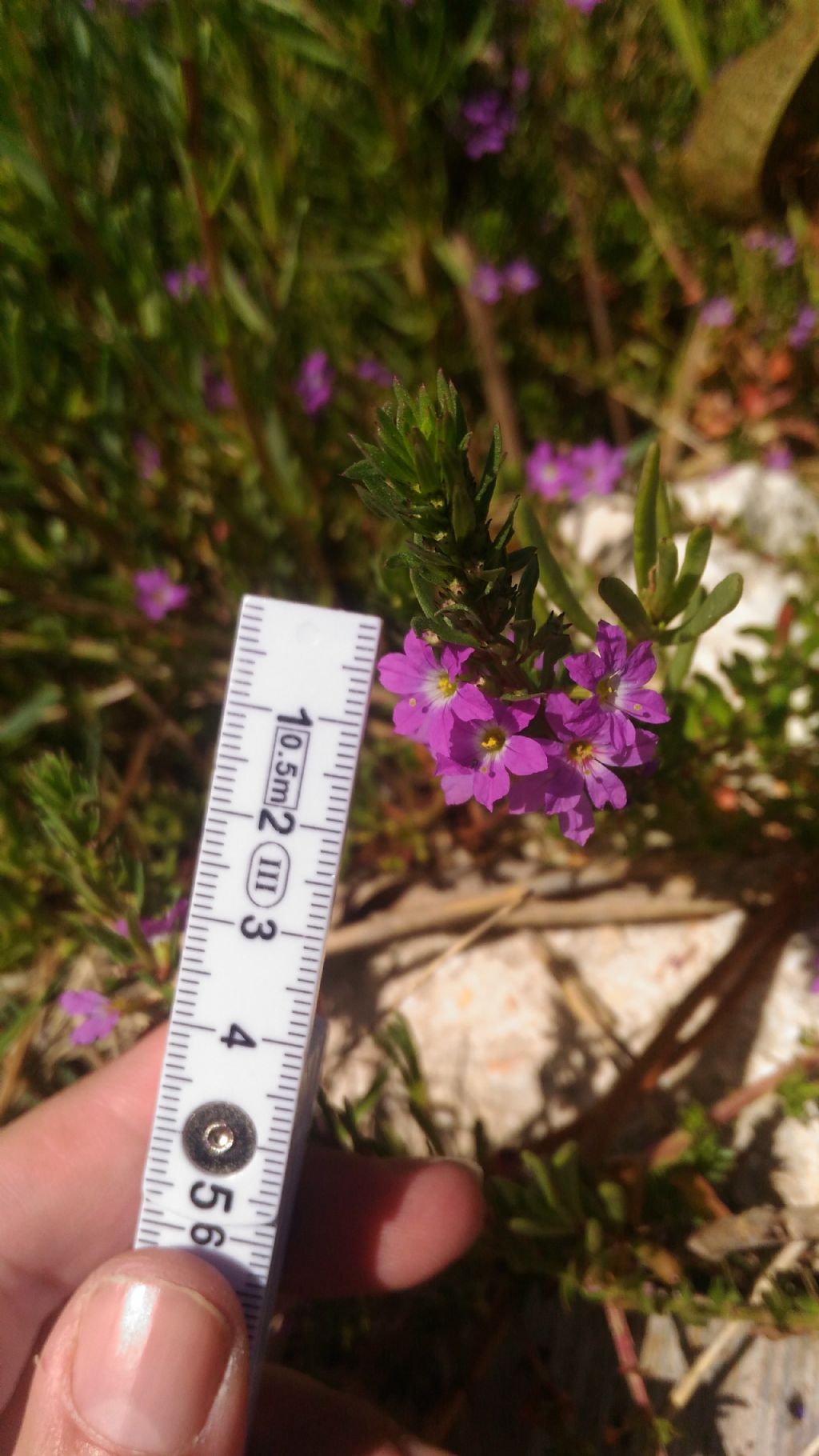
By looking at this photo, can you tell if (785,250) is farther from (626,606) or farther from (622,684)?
(622,684)

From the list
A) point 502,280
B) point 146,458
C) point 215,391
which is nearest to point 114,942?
point 146,458

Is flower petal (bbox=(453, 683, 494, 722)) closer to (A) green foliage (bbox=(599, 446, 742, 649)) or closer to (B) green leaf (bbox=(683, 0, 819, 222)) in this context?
(A) green foliage (bbox=(599, 446, 742, 649))

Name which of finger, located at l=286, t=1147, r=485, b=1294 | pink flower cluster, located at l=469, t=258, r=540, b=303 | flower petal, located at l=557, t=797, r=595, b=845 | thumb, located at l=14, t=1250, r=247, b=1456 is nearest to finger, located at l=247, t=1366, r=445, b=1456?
finger, located at l=286, t=1147, r=485, b=1294

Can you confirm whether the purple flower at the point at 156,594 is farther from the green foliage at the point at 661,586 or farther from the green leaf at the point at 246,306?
the green foliage at the point at 661,586

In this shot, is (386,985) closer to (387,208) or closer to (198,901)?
(198,901)

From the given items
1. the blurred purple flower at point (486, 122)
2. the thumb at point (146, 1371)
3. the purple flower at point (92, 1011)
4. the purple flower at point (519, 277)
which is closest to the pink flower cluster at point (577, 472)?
the purple flower at point (519, 277)

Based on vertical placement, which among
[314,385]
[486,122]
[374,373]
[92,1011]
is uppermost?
[486,122]
